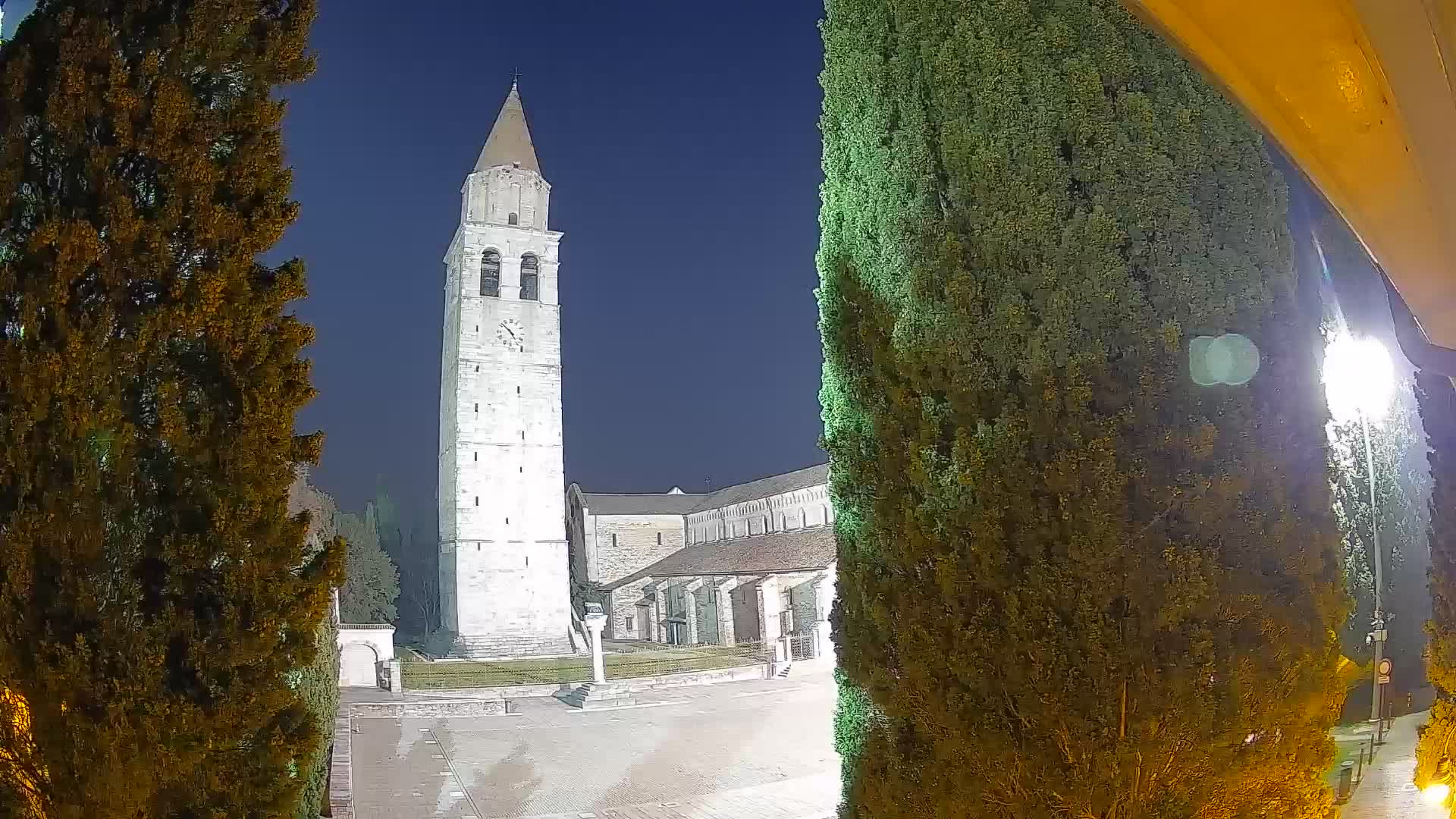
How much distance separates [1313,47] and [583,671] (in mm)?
30853

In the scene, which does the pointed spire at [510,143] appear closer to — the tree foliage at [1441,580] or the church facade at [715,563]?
the church facade at [715,563]

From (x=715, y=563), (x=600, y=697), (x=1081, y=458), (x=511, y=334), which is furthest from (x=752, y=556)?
(x=1081, y=458)

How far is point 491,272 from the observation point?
42656 millimetres

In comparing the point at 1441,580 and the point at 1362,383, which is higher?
the point at 1362,383

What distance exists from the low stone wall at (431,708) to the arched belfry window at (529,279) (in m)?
24.3

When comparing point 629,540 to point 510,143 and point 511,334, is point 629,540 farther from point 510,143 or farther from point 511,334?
point 510,143

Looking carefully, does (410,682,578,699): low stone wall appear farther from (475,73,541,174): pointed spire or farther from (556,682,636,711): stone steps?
(475,73,541,174): pointed spire

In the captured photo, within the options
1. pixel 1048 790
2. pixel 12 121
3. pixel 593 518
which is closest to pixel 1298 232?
pixel 1048 790

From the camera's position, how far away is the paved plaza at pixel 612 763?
1245cm

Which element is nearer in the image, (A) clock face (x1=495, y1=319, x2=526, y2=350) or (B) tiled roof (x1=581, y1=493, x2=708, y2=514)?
(A) clock face (x1=495, y1=319, x2=526, y2=350)

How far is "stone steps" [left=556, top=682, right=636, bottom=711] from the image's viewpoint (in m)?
23.1

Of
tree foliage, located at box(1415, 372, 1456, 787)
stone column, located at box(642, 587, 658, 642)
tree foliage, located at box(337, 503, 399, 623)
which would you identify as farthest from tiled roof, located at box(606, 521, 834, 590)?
tree foliage, located at box(1415, 372, 1456, 787)

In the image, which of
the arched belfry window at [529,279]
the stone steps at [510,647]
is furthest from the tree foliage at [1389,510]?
the arched belfry window at [529,279]

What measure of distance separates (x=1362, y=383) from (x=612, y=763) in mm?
13437
